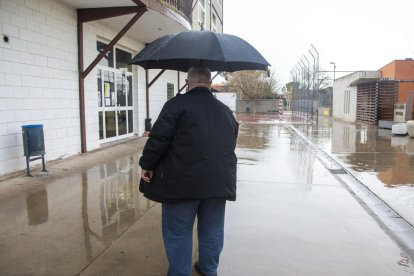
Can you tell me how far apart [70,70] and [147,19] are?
2685mm

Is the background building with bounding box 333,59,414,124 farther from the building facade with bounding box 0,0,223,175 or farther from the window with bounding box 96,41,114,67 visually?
the window with bounding box 96,41,114,67

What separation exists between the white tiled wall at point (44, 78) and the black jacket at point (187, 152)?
4.84 m

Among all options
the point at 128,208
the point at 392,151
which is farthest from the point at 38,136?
the point at 392,151

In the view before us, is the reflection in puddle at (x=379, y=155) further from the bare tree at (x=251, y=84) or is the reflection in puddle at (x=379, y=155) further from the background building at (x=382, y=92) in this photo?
the bare tree at (x=251, y=84)

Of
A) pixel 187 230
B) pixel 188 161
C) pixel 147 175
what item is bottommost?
pixel 187 230

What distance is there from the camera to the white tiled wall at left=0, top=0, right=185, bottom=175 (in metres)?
6.59

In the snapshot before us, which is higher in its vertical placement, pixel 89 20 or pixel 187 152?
pixel 89 20

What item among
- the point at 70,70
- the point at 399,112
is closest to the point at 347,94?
the point at 399,112

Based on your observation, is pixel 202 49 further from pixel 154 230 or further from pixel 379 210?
pixel 379 210

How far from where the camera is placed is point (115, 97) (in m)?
11.5

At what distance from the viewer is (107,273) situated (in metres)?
3.14

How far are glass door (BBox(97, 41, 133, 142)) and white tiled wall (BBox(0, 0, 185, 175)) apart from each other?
1.96 feet

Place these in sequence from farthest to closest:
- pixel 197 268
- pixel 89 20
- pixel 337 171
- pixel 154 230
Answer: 1. pixel 89 20
2. pixel 337 171
3. pixel 154 230
4. pixel 197 268

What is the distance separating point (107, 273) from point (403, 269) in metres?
2.59
